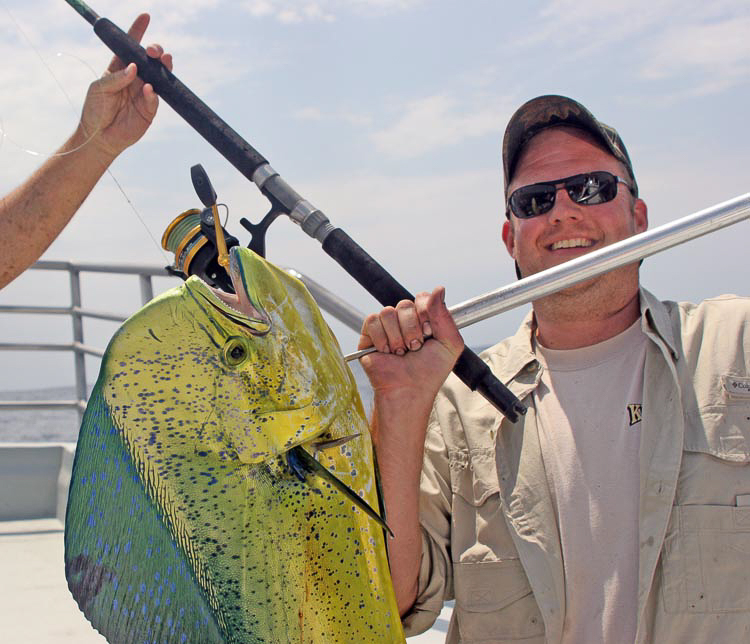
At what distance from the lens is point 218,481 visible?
1.32m

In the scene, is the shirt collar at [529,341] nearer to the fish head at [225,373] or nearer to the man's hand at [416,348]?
the man's hand at [416,348]

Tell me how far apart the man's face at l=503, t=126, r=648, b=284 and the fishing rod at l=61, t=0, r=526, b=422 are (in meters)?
0.58

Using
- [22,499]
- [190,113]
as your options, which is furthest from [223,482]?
[22,499]

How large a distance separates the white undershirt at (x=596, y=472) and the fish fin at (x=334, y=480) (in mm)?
893

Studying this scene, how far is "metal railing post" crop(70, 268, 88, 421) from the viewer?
533 centimetres

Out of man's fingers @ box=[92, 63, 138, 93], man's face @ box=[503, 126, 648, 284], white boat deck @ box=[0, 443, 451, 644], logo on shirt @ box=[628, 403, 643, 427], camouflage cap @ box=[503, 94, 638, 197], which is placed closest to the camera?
logo on shirt @ box=[628, 403, 643, 427]

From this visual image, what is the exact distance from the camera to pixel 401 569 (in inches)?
79.2

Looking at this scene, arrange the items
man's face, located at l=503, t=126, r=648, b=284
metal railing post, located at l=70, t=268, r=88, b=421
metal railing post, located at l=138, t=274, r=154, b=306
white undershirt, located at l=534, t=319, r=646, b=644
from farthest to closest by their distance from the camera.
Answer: metal railing post, located at l=70, t=268, r=88, b=421 → metal railing post, located at l=138, t=274, r=154, b=306 → man's face, located at l=503, t=126, r=648, b=284 → white undershirt, located at l=534, t=319, r=646, b=644

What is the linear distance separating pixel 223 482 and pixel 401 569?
33.3 inches

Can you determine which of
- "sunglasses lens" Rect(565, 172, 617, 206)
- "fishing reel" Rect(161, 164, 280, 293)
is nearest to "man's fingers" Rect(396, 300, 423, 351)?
"fishing reel" Rect(161, 164, 280, 293)

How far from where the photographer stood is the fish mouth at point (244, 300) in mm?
1328

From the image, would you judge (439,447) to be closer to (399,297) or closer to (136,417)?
(399,297)

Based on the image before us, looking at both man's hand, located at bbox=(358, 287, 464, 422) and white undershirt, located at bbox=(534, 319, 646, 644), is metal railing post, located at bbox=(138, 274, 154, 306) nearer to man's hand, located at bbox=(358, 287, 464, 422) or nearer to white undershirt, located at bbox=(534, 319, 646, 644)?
white undershirt, located at bbox=(534, 319, 646, 644)

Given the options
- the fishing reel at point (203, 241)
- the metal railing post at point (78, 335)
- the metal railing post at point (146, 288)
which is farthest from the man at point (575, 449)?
the metal railing post at point (78, 335)
